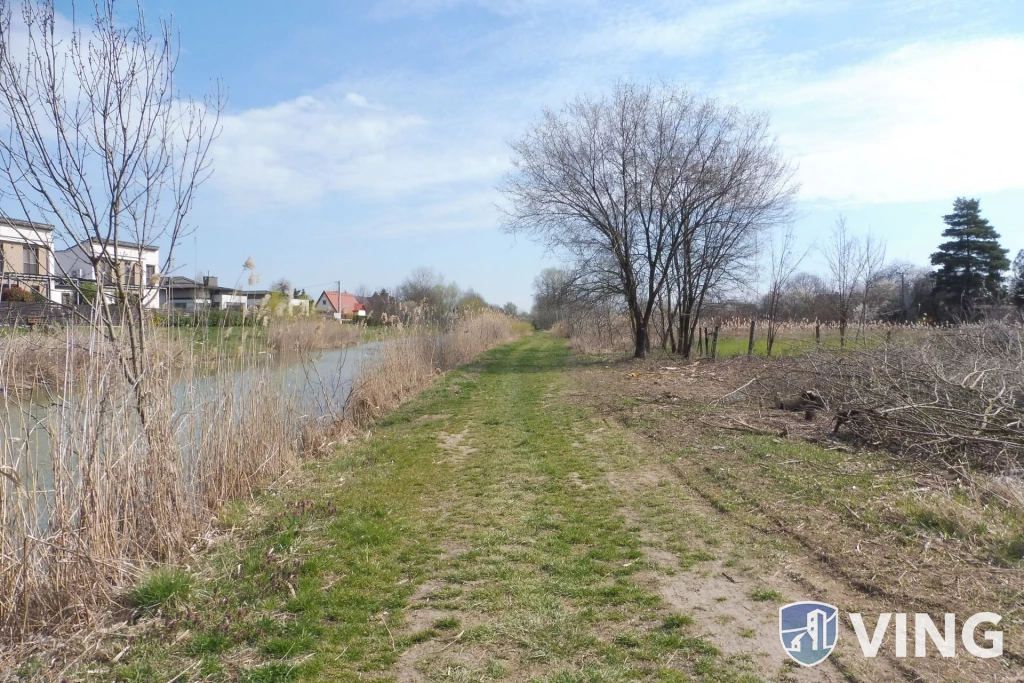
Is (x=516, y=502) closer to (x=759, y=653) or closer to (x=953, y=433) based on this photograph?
(x=759, y=653)

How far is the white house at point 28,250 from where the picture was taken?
14.3 ft

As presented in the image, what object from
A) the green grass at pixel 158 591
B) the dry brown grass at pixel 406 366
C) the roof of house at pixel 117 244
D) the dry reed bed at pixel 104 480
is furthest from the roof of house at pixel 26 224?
the dry brown grass at pixel 406 366

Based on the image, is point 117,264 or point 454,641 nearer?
point 454,641

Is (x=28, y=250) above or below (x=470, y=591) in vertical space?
above

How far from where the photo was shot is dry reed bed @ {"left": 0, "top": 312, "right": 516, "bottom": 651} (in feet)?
11.5

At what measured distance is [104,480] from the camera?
395cm

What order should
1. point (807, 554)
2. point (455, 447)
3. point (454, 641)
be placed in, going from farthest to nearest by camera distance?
1. point (455, 447)
2. point (807, 554)
3. point (454, 641)

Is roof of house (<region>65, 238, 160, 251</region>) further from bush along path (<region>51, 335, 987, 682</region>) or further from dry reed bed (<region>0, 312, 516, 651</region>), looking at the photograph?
bush along path (<region>51, 335, 987, 682</region>)

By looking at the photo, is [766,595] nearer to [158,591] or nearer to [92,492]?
[158,591]

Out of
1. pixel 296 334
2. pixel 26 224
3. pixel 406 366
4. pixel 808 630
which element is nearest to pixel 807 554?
pixel 808 630

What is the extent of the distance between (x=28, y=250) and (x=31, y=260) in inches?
9.2

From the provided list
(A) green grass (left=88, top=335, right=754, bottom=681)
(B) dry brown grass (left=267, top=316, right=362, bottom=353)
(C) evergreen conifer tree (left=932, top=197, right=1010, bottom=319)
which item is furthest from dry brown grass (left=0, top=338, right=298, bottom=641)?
(C) evergreen conifer tree (left=932, top=197, right=1010, bottom=319)

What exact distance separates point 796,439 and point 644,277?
45.4ft

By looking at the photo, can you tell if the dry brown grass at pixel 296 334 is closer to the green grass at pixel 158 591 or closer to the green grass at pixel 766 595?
the green grass at pixel 158 591
